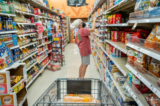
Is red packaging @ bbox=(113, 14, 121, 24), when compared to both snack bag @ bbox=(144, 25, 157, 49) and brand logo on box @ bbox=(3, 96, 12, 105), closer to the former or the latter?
snack bag @ bbox=(144, 25, 157, 49)

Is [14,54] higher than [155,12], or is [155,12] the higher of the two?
[155,12]

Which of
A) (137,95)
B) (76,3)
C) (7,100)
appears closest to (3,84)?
(7,100)

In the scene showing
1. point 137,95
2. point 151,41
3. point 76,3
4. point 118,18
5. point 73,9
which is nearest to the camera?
point 151,41

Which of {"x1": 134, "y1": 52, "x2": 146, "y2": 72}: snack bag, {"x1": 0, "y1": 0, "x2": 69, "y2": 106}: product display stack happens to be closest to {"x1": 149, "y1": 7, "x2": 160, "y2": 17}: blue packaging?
{"x1": 134, "y1": 52, "x2": 146, "y2": 72}: snack bag

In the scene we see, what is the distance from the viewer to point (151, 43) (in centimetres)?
116

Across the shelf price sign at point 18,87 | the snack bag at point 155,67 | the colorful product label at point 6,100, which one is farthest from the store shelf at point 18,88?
the snack bag at point 155,67

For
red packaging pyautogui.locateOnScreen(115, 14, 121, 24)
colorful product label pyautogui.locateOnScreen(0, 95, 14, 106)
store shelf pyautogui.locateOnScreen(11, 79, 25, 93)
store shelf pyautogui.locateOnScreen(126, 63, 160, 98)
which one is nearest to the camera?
store shelf pyautogui.locateOnScreen(126, 63, 160, 98)

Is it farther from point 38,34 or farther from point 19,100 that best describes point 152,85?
point 38,34

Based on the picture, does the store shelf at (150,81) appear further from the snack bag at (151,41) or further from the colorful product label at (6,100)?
the colorful product label at (6,100)

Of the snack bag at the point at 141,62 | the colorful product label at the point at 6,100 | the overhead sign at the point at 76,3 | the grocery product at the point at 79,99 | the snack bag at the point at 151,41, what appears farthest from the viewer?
the overhead sign at the point at 76,3

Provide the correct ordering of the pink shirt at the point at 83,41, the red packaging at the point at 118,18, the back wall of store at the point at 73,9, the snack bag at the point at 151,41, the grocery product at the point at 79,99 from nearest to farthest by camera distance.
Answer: the snack bag at the point at 151,41
the grocery product at the point at 79,99
the red packaging at the point at 118,18
the pink shirt at the point at 83,41
the back wall of store at the point at 73,9

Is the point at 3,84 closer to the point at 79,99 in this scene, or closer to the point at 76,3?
the point at 79,99

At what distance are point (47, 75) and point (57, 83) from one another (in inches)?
112

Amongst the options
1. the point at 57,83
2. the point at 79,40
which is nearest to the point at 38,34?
the point at 79,40
